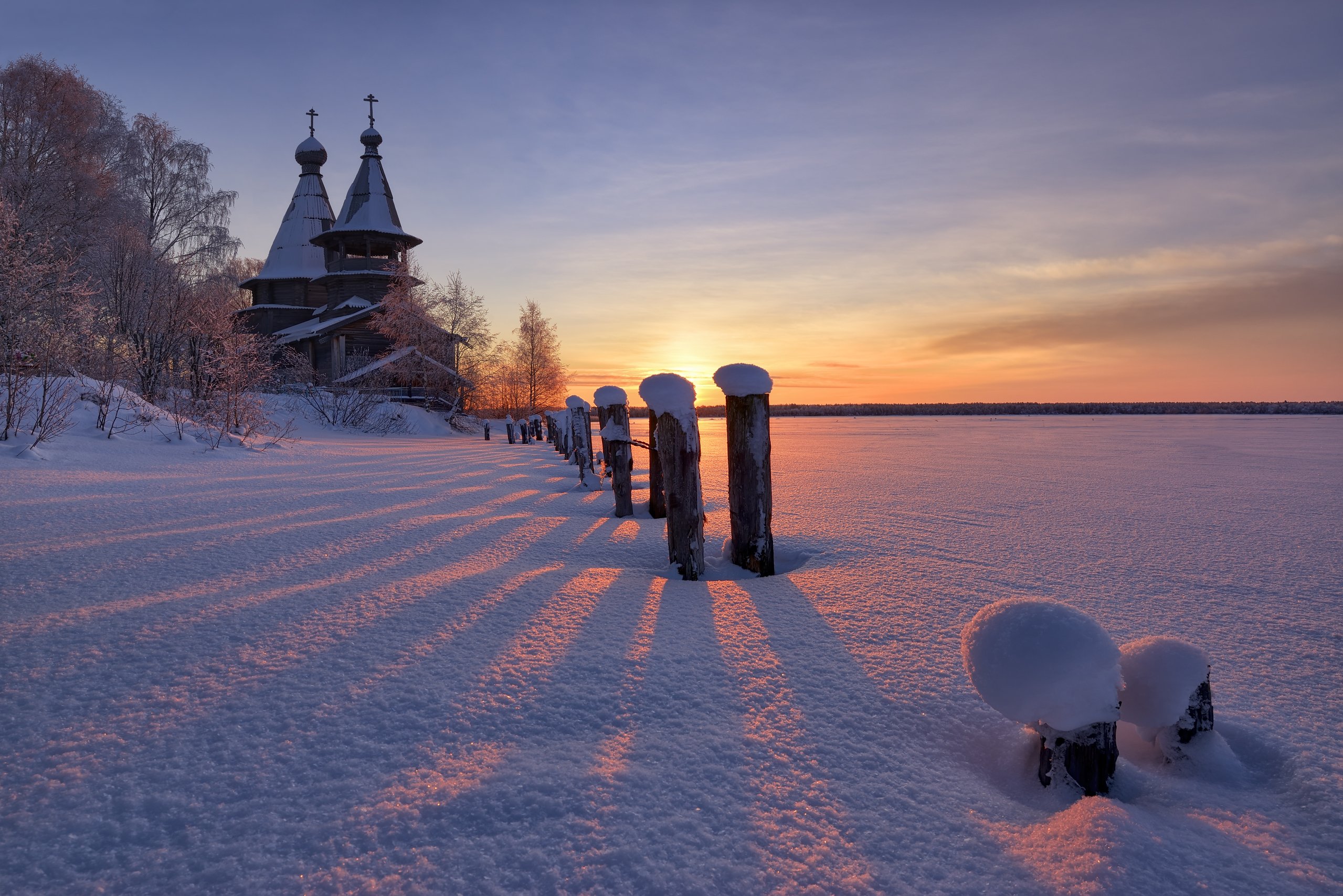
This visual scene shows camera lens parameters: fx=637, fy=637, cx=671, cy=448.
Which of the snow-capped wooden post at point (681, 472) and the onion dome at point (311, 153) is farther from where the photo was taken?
the onion dome at point (311, 153)

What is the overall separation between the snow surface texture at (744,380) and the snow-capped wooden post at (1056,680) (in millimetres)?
2020

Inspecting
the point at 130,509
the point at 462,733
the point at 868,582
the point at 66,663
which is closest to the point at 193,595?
the point at 66,663

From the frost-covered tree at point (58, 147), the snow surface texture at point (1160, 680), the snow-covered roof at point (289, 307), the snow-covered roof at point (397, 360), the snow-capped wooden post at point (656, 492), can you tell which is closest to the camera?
the snow surface texture at point (1160, 680)

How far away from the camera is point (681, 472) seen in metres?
3.56

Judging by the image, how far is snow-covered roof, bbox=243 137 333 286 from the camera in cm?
3522

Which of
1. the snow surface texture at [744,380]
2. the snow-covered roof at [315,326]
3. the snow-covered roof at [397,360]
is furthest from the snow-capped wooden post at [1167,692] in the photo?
the snow-covered roof at [315,326]

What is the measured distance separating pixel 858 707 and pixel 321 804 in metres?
1.41

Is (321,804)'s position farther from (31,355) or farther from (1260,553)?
(31,355)

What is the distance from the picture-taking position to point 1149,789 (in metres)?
1.51

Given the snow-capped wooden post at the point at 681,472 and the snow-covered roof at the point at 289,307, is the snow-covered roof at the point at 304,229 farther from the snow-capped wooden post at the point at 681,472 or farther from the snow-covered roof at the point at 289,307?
the snow-capped wooden post at the point at 681,472

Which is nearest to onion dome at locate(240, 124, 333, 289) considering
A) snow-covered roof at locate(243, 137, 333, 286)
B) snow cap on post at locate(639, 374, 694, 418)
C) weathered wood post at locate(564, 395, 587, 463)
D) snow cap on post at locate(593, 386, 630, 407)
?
snow-covered roof at locate(243, 137, 333, 286)

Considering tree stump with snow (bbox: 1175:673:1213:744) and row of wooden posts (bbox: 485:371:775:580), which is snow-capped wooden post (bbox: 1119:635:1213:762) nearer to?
tree stump with snow (bbox: 1175:673:1213:744)

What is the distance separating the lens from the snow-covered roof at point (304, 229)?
35.2 metres

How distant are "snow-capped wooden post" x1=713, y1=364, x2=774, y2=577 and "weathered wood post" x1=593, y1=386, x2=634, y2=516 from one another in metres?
2.03
